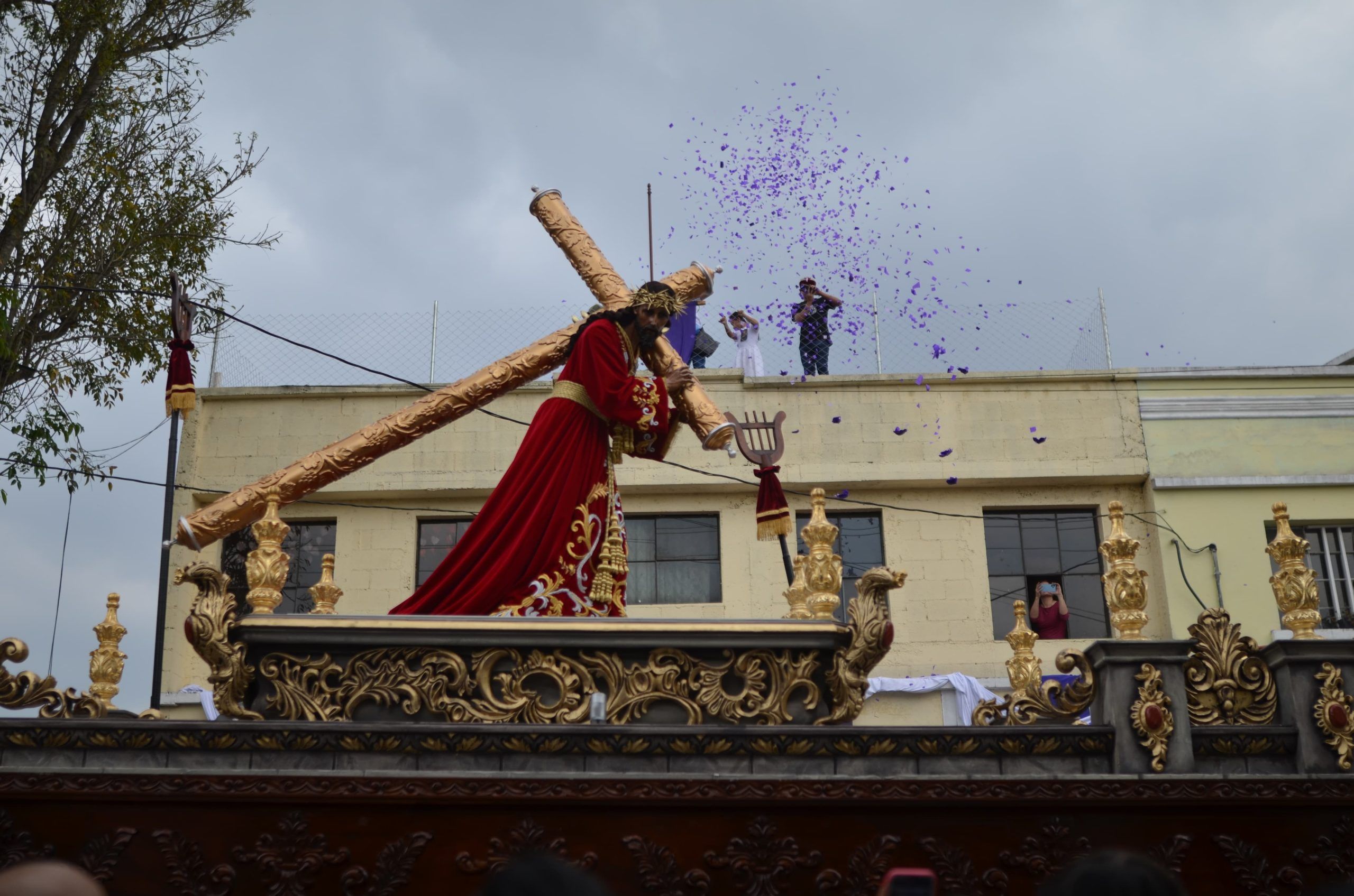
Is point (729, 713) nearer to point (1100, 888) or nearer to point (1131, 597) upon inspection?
point (1131, 597)

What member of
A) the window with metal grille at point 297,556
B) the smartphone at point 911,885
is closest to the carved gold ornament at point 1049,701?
the smartphone at point 911,885

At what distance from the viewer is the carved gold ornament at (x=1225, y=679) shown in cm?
830

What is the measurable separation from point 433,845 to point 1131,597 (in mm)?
4555

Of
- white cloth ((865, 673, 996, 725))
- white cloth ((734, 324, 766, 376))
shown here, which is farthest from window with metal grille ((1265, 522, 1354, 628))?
white cloth ((734, 324, 766, 376))

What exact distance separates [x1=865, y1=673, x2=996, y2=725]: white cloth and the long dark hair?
10.1 meters

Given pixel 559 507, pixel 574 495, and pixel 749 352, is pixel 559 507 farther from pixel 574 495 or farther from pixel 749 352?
pixel 749 352

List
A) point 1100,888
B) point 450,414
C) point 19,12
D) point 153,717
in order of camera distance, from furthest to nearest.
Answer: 1. point 19,12
2. point 450,414
3. point 153,717
4. point 1100,888

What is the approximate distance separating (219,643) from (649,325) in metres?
3.91

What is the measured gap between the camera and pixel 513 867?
10.5 ft

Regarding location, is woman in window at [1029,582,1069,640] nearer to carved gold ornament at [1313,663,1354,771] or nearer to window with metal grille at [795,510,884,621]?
window with metal grille at [795,510,884,621]

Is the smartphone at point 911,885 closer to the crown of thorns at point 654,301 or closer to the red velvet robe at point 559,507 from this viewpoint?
the red velvet robe at point 559,507

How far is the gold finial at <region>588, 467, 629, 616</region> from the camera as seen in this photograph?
9.34 metres

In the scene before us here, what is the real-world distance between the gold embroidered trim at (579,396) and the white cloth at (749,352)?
444 inches

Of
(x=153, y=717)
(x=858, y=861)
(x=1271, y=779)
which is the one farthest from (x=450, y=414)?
(x=1271, y=779)
